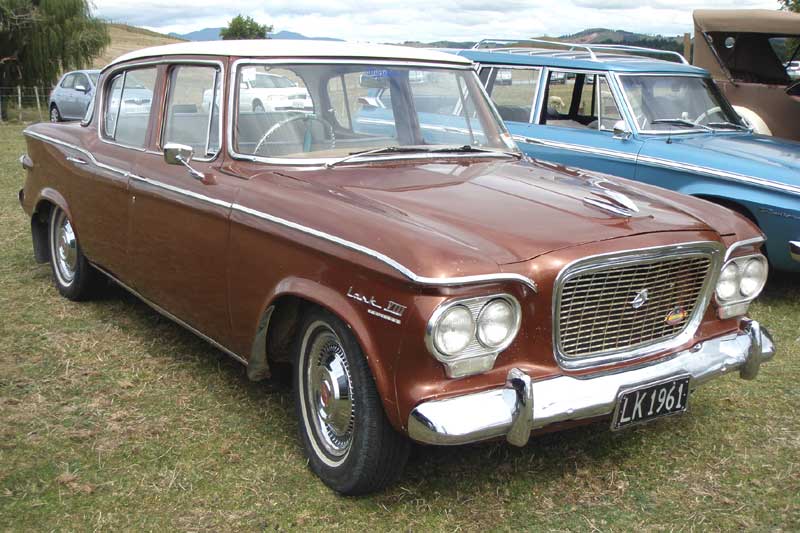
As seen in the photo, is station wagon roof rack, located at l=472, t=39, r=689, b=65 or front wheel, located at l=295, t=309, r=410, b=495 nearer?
front wheel, located at l=295, t=309, r=410, b=495

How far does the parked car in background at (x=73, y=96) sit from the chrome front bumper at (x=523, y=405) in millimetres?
16115

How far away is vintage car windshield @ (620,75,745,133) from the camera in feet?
22.0

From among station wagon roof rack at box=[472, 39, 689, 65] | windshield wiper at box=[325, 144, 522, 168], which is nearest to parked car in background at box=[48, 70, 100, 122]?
station wagon roof rack at box=[472, 39, 689, 65]

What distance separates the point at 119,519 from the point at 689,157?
465 cm

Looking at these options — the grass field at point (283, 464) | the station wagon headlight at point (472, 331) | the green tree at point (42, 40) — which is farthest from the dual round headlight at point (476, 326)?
the green tree at point (42, 40)

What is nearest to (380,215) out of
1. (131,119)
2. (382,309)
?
(382,309)

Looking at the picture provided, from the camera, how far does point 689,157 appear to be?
6141 mm

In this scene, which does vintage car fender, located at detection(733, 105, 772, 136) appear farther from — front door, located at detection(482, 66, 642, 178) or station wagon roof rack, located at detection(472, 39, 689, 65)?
front door, located at detection(482, 66, 642, 178)

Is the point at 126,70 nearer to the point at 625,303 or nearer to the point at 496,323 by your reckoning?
the point at 496,323

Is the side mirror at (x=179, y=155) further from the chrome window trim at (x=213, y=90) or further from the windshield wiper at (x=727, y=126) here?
the windshield wiper at (x=727, y=126)

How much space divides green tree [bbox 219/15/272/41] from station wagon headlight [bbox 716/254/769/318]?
254ft

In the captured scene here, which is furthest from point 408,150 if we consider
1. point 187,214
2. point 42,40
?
point 42,40

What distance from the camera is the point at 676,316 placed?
3400 millimetres

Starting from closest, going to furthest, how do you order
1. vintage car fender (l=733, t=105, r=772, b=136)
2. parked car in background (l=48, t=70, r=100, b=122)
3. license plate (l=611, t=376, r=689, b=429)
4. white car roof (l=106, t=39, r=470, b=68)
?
license plate (l=611, t=376, r=689, b=429) → white car roof (l=106, t=39, r=470, b=68) → vintage car fender (l=733, t=105, r=772, b=136) → parked car in background (l=48, t=70, r=100, b=122)
